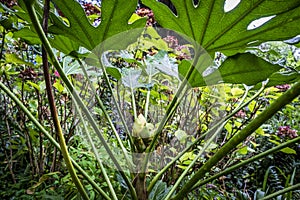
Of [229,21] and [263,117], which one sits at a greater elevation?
[229,21]

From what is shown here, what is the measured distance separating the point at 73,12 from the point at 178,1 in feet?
0.56

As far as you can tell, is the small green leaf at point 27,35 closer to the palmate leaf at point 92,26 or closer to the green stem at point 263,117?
the palmate leaf at point 92,26

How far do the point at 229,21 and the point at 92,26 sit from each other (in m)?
0.23

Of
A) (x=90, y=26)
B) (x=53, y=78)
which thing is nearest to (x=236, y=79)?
(x=90, y=26)

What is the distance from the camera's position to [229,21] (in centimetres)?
43

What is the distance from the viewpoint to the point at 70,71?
2.27ft

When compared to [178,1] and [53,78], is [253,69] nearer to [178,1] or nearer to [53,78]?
[178,1]

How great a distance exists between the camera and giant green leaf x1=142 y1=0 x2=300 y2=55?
0.40 m

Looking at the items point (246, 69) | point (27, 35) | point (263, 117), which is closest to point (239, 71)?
point (246, 69)

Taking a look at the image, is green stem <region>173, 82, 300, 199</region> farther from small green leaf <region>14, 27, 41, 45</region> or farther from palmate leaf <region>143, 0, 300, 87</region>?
small green leaf <region>14, 27, 41, 45</region>

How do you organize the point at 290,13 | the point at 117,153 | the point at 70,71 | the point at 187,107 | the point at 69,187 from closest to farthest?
the point at 290,13 → the point at 70,71 → the point at 69,187 → the point at 117,153 → the point at 187,107

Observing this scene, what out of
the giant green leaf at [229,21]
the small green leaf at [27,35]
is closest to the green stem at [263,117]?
the giant green leaf at [229,21]

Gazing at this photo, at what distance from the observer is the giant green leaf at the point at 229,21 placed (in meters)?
0.40

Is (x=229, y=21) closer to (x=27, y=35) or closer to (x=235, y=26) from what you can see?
(x=235, y=26)
